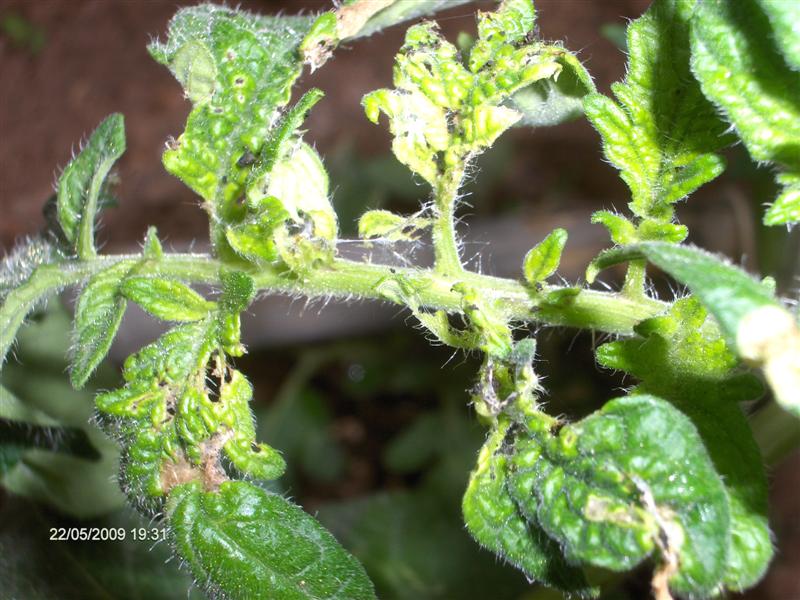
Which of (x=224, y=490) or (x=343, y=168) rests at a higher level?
(x=343, y=168)

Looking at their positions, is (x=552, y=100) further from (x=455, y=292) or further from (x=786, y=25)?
(x=786, y=25)

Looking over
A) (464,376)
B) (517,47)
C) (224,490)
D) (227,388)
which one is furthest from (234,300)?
(464,376)

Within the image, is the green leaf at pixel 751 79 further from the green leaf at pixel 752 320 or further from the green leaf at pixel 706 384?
the green leaf at pixel 752 320

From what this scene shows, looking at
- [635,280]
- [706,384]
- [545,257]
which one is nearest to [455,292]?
[545,257]

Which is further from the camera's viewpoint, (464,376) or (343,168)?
(343,168)

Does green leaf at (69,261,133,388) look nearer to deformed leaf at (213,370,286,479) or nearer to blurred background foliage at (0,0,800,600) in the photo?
deformed leaf at (213,370,286,479)

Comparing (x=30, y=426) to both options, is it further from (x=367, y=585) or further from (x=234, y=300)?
(x=367, y=585)

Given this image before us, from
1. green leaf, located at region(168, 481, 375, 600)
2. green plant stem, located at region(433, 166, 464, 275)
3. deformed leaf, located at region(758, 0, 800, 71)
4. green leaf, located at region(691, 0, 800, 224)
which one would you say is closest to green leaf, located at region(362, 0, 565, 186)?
green plant stem, located at region(433, 166, 464, 275)
